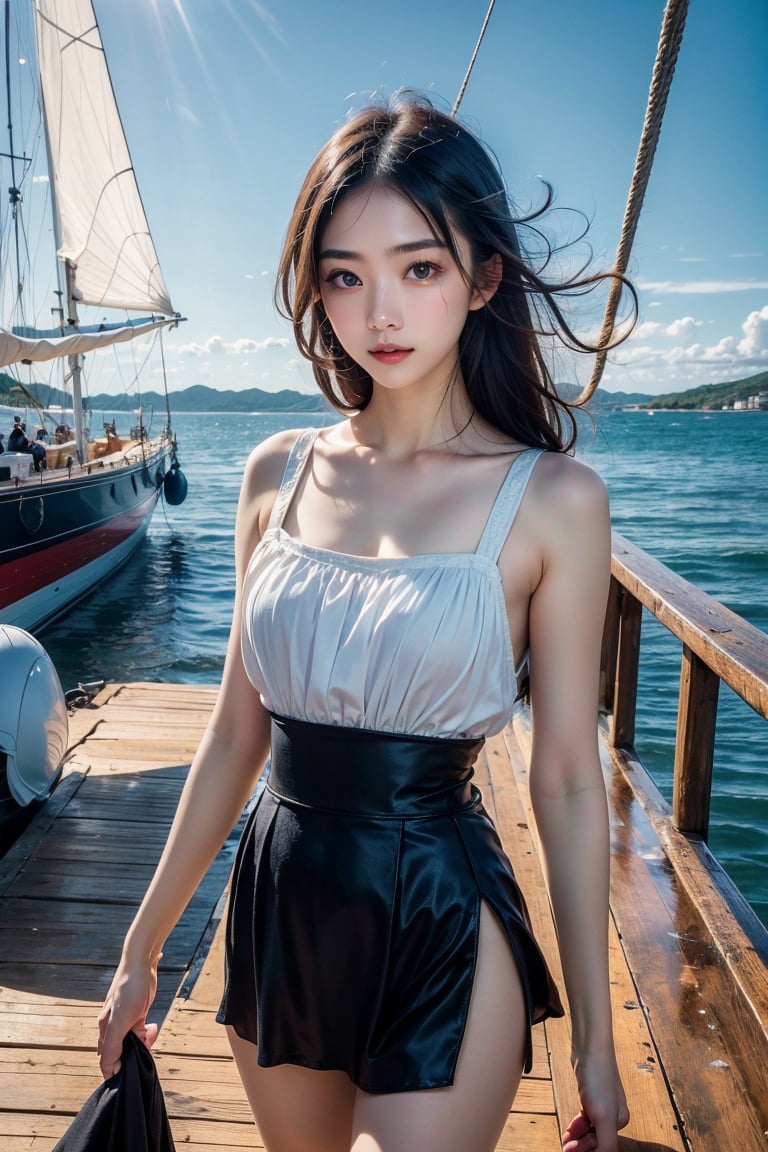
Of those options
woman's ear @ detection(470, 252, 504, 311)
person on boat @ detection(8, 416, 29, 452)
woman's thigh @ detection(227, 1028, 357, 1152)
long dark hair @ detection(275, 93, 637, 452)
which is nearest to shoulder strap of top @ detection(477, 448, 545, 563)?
long dark hair @ detection(275, 93, 637, 452)

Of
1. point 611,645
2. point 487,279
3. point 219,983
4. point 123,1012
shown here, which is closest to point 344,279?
point 487,279

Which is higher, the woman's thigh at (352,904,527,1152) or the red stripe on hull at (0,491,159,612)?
the woman's thigh at (352,904,527,1152)

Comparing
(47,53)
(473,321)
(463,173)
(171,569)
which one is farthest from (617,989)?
(47,53)

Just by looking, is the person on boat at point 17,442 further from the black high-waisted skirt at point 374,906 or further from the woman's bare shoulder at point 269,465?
the black high-waisted skirt at point 374,906

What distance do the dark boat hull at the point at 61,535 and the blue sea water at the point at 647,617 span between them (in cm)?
39

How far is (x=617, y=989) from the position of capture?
202 cm

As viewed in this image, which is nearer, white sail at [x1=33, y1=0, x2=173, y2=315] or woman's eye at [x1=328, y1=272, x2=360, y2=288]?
woman's eye at [x1=328, y1=272, x2=360, y2=288]

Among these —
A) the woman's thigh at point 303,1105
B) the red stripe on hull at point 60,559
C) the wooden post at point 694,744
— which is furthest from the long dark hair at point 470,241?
the red stripe on hull at point 60,559

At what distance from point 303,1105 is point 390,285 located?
39.2 inches

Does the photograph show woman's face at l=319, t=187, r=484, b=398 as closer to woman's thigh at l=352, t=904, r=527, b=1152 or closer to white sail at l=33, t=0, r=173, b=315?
woman's thigh at l=352, t=904, r=527, b=1152

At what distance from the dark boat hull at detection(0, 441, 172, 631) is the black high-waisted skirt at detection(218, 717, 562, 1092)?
10594mm

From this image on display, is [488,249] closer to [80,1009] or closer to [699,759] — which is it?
[699,759]

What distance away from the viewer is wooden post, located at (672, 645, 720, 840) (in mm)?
2549

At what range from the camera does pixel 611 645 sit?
3830 millimetres
